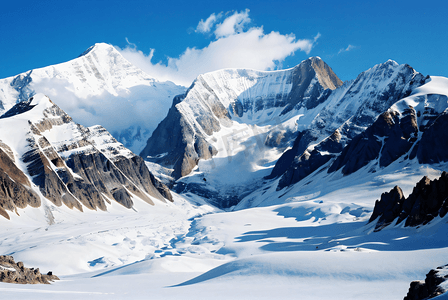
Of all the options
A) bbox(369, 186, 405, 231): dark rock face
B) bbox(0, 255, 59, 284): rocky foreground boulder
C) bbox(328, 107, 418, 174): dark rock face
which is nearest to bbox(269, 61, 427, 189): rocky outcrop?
bbox(328, 107, 418, 174): dark rock face

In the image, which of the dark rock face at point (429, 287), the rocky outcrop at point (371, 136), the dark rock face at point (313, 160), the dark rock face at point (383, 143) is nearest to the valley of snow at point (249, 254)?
the dark rock face at point (429, 287)

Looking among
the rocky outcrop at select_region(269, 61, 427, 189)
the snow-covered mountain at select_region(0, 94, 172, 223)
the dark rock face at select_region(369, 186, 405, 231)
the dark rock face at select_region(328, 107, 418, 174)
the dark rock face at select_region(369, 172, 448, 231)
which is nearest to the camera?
the dark rock face at select_region(369, 172, 448, 231)

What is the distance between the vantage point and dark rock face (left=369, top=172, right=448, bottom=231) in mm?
34812

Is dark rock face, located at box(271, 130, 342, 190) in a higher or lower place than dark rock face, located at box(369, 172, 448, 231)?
higher

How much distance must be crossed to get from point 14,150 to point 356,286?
111 metres

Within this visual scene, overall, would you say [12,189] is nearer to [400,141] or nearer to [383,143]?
[400,141]

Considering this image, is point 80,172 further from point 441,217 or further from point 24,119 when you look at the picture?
point 441,217

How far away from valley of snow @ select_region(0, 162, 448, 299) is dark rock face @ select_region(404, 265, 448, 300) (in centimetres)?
365

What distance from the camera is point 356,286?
58.1ft

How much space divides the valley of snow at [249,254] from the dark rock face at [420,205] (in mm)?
1783

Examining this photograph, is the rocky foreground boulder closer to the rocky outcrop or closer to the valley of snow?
the valley of snow

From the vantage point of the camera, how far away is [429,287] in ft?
37.3

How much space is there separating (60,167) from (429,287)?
118657mm

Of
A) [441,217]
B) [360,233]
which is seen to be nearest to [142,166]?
[360,233]
